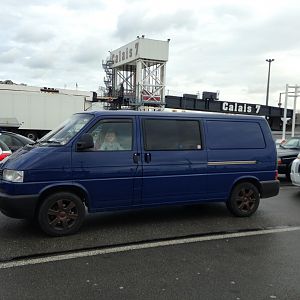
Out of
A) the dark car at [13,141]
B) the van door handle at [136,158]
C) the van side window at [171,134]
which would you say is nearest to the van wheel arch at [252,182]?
the van side window at [171,134]

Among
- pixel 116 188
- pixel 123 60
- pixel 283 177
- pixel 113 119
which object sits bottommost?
pixel 283 177

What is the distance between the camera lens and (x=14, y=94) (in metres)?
30.2

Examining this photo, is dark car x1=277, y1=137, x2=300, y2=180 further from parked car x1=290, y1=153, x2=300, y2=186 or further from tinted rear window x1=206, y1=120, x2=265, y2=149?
tinted rear window x1=206, y1=120, x2=265, y2=149

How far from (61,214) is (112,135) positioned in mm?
1405

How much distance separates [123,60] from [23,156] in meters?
47.1

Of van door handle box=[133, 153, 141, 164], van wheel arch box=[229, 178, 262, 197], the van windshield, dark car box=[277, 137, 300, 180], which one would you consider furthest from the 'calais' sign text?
the van windshield

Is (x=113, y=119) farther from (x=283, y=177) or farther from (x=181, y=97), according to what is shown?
(x=181, y=97)

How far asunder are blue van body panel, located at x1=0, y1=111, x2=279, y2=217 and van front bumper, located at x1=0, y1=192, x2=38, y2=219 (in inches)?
0.5

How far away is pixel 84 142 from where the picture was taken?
6117 mm

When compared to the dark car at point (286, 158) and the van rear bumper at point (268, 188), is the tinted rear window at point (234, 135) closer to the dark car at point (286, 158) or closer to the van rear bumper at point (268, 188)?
the van rear bumper at point (268, 188)

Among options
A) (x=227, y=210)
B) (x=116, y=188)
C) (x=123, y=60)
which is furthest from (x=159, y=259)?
(x=123, y=60)

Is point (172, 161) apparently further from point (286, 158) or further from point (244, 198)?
point (286, 158)

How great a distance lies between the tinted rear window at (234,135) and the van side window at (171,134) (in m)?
0.29

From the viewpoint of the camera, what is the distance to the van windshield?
624cm
